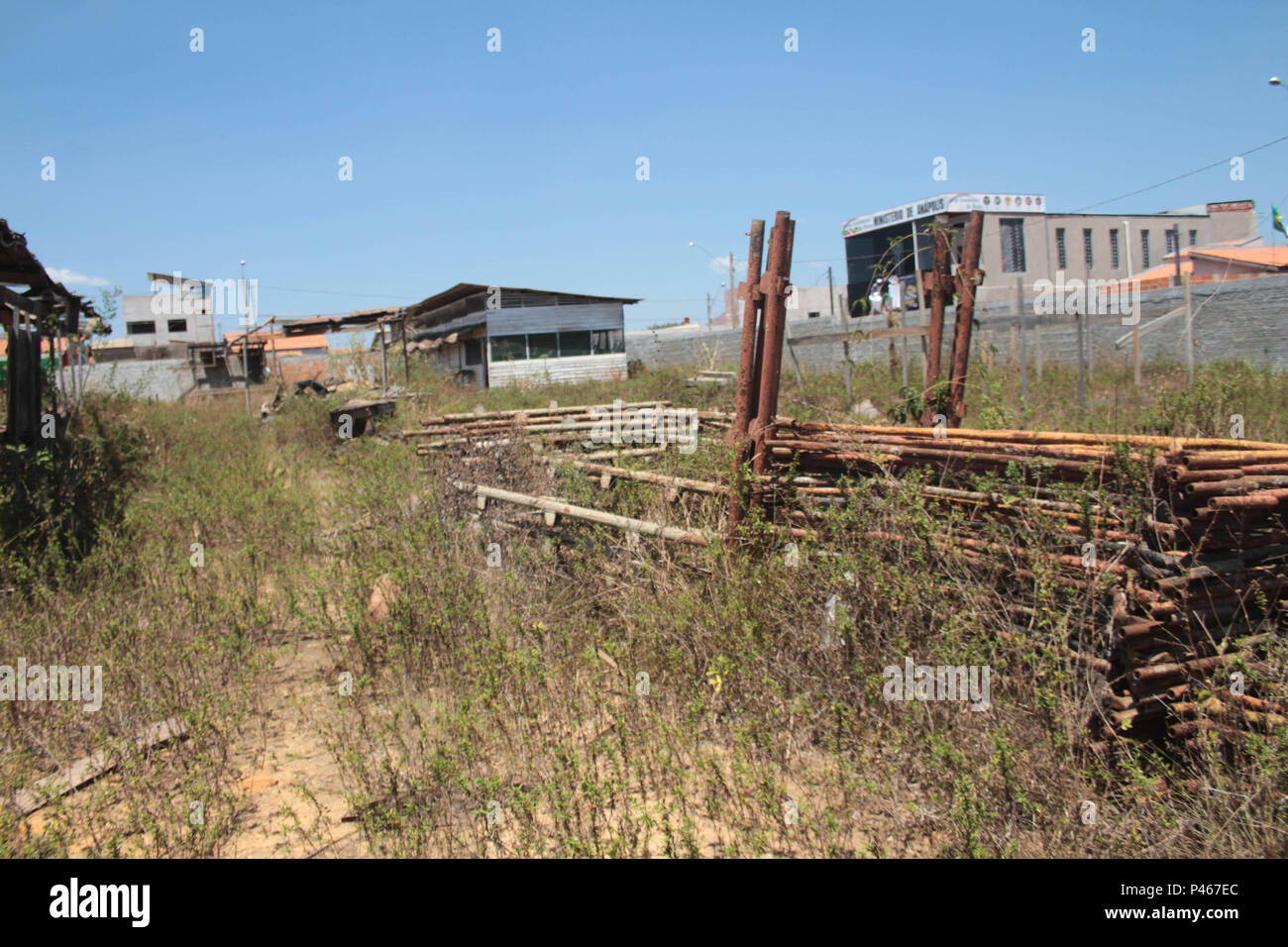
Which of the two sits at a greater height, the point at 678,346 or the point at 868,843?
the point at 678,346

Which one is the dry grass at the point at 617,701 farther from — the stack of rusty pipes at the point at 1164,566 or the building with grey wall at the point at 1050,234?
the building with grey wall at the point at 1050,234

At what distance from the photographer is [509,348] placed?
2802cm

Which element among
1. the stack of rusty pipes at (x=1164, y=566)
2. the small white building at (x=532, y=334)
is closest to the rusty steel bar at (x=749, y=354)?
the stack of rusty pipes at (x=1164, y=566)

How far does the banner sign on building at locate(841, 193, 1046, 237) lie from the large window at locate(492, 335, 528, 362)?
1759cm

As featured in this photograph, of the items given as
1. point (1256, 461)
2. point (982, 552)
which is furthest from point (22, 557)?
point (1256, 461)

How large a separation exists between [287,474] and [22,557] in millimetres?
4737

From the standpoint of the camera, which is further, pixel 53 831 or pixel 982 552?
pixel 982 552

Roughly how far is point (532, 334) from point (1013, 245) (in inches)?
825

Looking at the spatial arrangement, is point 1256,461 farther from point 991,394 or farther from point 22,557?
point 22,557

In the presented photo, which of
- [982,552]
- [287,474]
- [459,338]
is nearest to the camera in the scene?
[982,552]

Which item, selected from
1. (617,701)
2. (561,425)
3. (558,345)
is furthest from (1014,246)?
(617,701)

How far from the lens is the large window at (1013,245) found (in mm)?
33781

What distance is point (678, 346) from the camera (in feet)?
104

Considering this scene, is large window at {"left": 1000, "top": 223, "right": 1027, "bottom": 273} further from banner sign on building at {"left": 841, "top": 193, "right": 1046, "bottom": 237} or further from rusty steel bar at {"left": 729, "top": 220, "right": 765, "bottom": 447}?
rusty steel bar at {"left": 729, "top": 220, "right": 765, "bottom": 447}
